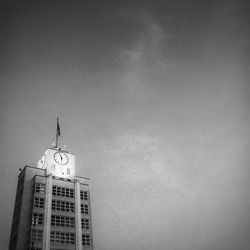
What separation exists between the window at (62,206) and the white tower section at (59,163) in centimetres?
1097

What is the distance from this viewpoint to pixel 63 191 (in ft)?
318

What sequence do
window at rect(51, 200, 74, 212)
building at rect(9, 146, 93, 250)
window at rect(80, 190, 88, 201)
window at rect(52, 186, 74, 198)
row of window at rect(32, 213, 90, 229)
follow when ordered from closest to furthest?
building at rect(9, 146, 93, 250) < row of window at rect(32, 213, 90, 229) < window at rect(51, 200, 74, 212) < window at rect(52, 186, 74, 198) < window at rect(80, 190, 88, 201)

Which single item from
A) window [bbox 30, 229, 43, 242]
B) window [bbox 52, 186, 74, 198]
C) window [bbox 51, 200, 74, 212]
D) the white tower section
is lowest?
window [bbox 30, 229, 43, 242]

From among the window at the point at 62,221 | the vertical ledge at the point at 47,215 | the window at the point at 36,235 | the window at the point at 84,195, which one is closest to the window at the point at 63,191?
the vertical ledge at the point at 47,215

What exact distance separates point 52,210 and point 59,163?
63.5 ft

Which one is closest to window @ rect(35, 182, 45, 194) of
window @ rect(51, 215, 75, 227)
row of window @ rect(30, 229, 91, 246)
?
window @ rect(51, 215, 75, 227)

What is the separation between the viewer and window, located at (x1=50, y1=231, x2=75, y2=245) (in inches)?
3346

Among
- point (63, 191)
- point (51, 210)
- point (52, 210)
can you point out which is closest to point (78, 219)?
point (52, 210)

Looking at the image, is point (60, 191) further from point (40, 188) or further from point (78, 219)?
point (78, 219)

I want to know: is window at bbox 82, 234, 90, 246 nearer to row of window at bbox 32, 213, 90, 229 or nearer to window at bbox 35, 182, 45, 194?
row of window at bbox 32, 213, 90, 229

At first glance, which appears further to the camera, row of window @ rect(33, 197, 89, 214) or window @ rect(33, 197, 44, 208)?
row of window @ rect(33, 197, 89, 214)

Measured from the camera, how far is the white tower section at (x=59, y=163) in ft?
335

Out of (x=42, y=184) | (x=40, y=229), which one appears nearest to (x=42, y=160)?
(x=42, y=184)

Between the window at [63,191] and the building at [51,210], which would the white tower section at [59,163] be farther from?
the window at [63,191]
